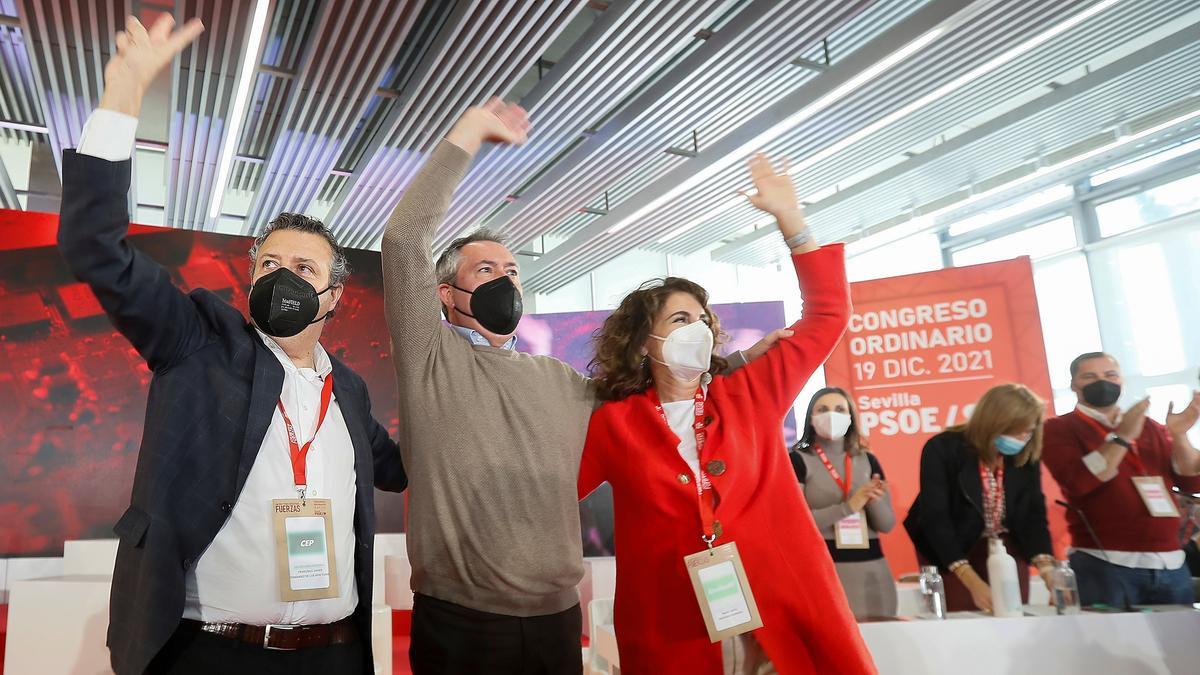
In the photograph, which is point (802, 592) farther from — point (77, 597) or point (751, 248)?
point (751, 248)

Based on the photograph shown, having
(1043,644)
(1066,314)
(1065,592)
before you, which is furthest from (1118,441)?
(1066,314)

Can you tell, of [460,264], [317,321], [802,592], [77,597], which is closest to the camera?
[802,592]

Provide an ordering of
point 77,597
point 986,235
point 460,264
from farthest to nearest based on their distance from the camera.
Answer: point 986,235 → point 77,597 → point 460,264

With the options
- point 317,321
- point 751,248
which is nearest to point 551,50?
point 751,248

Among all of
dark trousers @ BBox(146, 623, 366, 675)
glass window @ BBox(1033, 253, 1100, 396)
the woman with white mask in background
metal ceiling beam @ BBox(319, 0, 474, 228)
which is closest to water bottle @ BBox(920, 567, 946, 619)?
the woman with white mask in background

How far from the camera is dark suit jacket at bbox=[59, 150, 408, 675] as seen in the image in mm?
1355

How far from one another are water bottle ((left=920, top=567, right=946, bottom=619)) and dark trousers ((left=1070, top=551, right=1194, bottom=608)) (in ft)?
3.43

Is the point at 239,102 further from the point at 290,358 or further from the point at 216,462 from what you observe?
the point at 216,462

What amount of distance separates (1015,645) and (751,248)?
344 inches

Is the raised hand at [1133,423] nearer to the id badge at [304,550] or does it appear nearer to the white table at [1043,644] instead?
the white table at [1043,644]

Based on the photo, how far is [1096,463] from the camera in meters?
3.47

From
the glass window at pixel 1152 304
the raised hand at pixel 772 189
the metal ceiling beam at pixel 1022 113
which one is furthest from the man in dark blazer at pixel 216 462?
the glass window at pixel 1152 304

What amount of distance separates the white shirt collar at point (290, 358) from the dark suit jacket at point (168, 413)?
0.04 m

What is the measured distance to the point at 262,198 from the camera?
7.81 m
